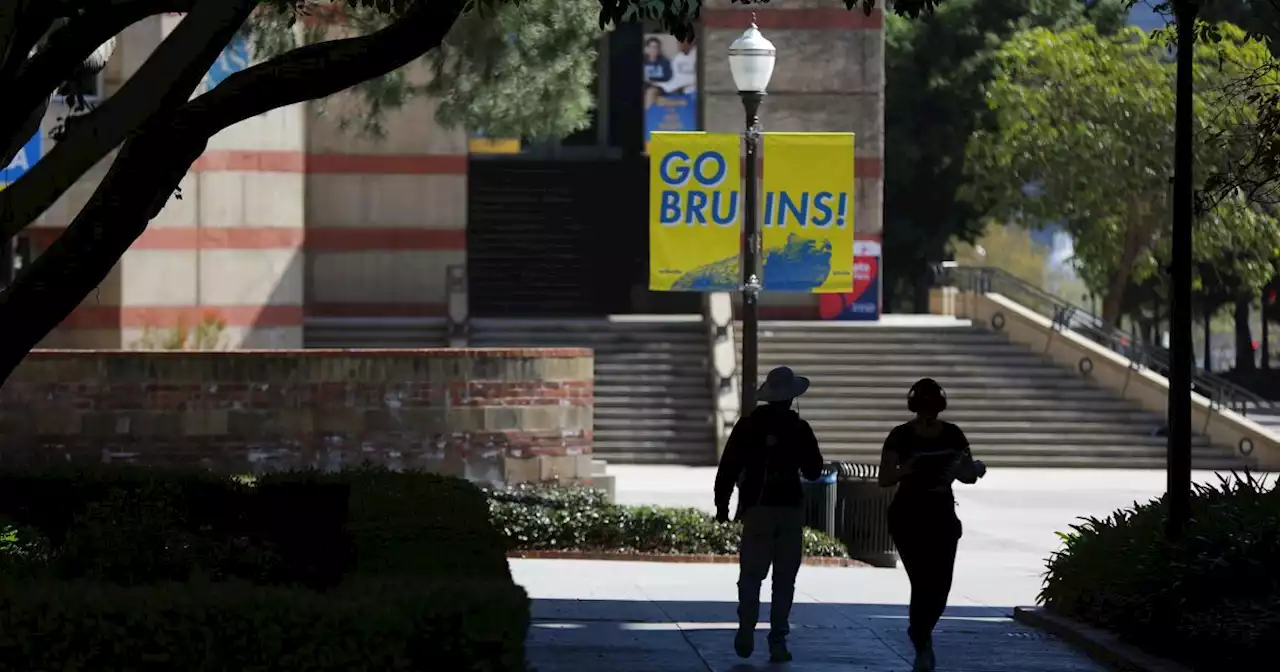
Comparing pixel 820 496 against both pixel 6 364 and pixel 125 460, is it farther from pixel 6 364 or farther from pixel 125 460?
pixel 6 364

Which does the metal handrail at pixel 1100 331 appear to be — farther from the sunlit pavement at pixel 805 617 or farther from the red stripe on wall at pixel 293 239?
the sunlit pavement at pixel 805 617

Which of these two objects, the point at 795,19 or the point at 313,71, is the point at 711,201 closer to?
the point at 795,19

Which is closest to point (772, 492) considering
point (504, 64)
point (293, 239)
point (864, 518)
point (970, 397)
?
point (864, 518)

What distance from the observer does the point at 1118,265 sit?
53.4m

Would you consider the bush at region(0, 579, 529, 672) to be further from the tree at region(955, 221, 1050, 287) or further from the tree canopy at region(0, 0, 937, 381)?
the tree at region(955, 221, 1050, 287)

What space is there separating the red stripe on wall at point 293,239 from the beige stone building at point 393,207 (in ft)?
0.09

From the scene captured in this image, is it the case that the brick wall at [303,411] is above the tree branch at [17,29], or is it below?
below

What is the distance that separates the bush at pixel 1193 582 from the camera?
1205 cm

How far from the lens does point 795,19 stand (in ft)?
136

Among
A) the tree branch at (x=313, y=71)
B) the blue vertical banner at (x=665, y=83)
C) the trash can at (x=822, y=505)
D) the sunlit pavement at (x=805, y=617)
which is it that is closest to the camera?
the tree branch at (x=313, y=71)

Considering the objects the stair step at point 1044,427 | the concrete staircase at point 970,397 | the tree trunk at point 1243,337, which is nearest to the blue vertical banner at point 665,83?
the concrete staircase at point 970,397

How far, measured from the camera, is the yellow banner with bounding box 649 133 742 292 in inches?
1233

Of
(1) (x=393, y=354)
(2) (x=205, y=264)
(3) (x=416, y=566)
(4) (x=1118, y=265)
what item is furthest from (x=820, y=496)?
(4) (x=1118, y=265)

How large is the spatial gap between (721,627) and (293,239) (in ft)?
82.8
